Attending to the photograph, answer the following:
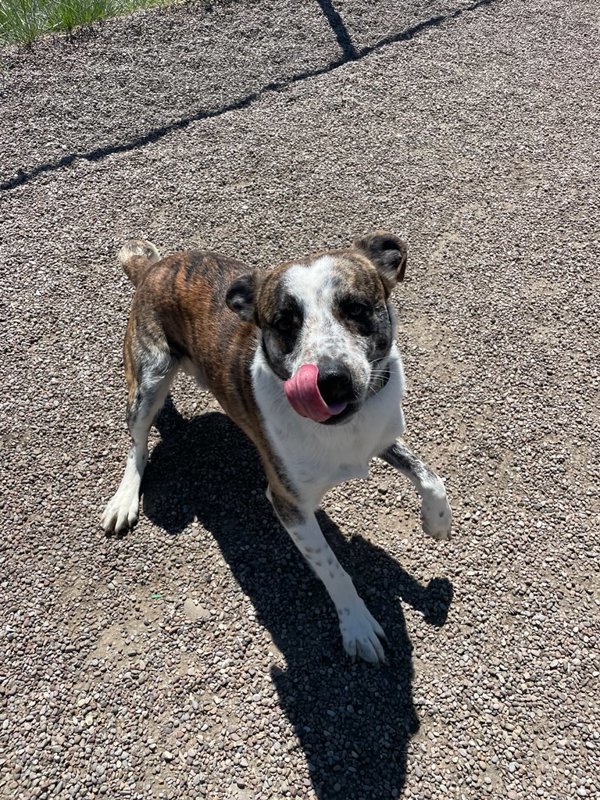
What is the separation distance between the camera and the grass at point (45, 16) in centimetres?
884

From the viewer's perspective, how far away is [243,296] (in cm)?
343

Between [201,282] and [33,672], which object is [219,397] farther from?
[33,672]

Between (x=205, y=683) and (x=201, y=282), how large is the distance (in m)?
2.48

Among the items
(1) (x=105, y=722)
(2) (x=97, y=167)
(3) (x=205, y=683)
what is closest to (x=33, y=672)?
(1) (x=105, y=722)

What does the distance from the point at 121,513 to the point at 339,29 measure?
25.3ft

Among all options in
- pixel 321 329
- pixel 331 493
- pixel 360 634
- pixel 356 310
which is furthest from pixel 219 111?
pixel 360 634

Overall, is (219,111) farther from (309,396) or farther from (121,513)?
(309,396)

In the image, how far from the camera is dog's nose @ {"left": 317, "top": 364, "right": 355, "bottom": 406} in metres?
2.68

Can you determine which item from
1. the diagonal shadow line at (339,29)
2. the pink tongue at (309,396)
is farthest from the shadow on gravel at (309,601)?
the diagonal shadow line at (339,29)

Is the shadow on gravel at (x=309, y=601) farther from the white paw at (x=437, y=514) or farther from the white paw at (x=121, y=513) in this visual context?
the white paw at (x=437, y=514)

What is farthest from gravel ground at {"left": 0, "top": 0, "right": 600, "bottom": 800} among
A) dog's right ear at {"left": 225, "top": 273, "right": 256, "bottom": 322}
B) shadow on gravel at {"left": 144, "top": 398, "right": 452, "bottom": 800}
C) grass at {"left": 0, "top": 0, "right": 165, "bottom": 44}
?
dog's right ear at {"left": 225, "top": 273, "right": 256, "bottom": 322}

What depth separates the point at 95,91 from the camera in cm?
796

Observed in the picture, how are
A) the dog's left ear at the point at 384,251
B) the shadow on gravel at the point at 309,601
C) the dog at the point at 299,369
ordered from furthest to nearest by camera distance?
the dog's left ear at the point at 384,251
the shadow on gravel at the point at 309,601
the dog at the point at 299,369

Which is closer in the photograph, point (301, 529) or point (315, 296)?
point (315, 296)
